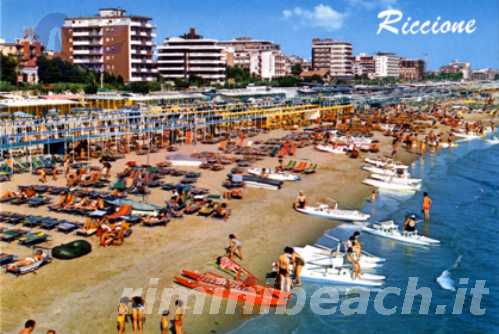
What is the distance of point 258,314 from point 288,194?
595 inches

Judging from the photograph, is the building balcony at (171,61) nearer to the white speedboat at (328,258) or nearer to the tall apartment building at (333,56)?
the tall apartment building at (333,56)

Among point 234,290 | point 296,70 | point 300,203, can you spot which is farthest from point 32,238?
point 296,70

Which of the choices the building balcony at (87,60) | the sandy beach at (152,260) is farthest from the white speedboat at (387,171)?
the building balcony at (87,60)

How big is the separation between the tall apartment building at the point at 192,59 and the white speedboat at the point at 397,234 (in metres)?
95.2

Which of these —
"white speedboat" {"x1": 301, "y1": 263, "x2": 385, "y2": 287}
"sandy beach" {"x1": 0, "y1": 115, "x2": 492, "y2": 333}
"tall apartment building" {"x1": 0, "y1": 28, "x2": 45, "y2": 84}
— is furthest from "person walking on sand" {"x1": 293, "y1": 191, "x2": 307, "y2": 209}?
"tall apartment building" {"x1": 0, "y1": 28, "x2": 45, "y2": 84}

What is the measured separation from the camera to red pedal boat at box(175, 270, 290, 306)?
56.8 ft

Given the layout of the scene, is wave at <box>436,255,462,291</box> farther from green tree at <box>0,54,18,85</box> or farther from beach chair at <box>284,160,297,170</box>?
green tree at <box>0,54,18,85</box>

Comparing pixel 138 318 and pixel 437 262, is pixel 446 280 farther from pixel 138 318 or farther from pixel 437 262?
pixel 138 318

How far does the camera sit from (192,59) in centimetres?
11850

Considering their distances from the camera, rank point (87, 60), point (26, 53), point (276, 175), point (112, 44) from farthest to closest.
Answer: point (87, 60) → point (112, 44) → point (26, 53) → point (276, 175)

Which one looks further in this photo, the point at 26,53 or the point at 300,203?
the point at 26,53

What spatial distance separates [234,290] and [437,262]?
8.94 m

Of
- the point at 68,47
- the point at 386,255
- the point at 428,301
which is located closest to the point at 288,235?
the point at 386,255

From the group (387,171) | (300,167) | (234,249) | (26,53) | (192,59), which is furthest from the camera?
(192,59)
